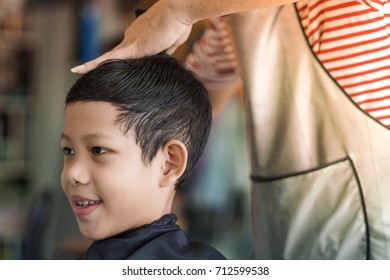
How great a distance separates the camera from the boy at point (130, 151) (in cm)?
79

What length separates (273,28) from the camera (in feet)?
2.99

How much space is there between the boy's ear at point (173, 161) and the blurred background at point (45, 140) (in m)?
1.29

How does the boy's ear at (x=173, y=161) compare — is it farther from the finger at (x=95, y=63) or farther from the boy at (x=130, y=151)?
the finger at (x=95, y=63)

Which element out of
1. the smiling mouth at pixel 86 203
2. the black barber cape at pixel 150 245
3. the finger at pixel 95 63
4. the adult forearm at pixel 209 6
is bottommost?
the black barber cape at pixel 150 245

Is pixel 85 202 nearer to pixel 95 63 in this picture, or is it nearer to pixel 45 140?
pixel 95 63

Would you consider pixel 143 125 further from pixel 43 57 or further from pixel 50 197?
pixel 43 57

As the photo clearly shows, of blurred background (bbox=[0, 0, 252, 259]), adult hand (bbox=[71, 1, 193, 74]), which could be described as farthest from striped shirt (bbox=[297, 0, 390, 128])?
blurred background (bbox=[0, 0, 252, 259])

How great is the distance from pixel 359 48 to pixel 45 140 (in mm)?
1914

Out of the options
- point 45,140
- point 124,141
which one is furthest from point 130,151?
point 45,140

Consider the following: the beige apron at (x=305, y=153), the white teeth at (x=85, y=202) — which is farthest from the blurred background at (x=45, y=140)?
the white teeth at (x=85, y=202)

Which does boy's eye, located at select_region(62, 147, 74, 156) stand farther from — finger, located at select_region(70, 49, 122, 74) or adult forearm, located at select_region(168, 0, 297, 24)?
adult forearm, located at select_region(168, 0, 297, 24)

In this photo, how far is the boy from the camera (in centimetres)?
79

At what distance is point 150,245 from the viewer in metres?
0.84
